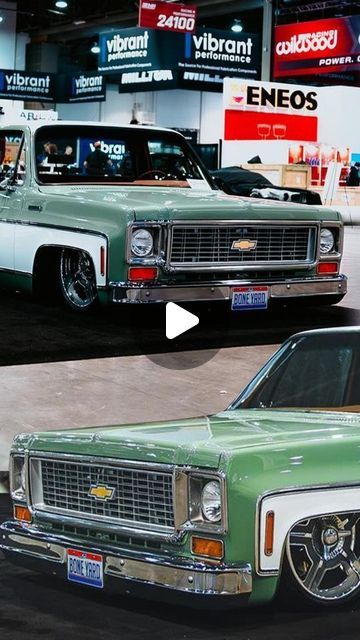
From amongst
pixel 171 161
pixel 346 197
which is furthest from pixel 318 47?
pixel 171 161

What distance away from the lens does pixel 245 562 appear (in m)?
3.88

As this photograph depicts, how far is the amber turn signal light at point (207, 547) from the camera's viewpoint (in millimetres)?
3918

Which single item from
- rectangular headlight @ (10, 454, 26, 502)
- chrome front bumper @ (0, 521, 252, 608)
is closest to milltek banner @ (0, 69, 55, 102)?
rectangular headlight @ (10, 454, 26, 502)

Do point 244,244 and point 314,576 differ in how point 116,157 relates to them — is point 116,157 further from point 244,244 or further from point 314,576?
point 314,576

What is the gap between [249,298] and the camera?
10.4m

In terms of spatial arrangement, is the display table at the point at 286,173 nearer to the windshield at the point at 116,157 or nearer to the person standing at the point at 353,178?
the person standing at the point at 353,178

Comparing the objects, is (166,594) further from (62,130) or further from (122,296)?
(62,130)

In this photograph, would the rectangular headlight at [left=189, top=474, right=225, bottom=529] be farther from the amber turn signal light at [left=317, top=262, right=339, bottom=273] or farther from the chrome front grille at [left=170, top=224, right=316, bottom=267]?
the amber turn signal light at [left=317, top=262, right=339, bottom=273]

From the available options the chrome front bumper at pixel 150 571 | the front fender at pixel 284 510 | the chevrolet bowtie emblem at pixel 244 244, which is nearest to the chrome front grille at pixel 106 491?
the chrome front bumper at pixel 150 571

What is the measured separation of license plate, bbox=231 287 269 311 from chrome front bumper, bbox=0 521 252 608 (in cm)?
599

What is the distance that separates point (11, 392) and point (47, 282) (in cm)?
242

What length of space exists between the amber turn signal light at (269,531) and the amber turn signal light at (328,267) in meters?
7.19

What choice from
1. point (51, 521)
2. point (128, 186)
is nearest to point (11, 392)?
point (128, 186)

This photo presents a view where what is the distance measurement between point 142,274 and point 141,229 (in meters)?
0.35
